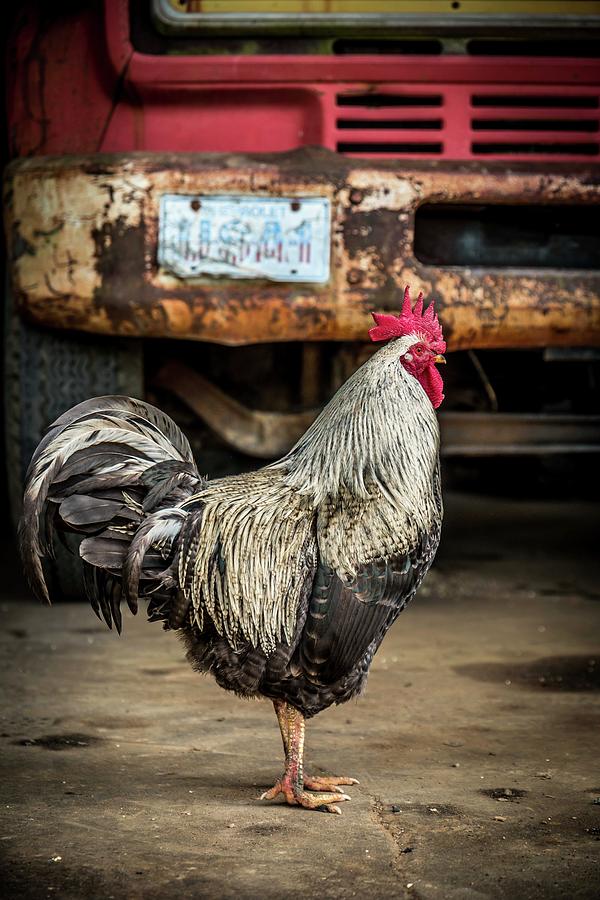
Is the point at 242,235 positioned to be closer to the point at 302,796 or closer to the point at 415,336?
the point at 415,336

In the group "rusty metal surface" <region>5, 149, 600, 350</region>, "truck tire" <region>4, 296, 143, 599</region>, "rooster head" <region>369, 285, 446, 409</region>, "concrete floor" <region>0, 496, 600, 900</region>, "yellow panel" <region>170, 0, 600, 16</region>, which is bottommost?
"concrete floor" <region>0, 496, 600, 900</region>

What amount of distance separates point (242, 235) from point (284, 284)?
0.78ft

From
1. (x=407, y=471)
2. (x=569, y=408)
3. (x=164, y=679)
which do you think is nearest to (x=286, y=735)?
(x=407, y=471)

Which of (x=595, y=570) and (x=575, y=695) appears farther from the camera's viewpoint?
(x=595, y=570)

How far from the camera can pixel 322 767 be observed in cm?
358

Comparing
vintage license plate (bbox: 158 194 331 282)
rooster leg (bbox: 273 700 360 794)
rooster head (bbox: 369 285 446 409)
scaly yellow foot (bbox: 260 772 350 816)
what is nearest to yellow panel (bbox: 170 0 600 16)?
vintage license plate (bbox: 158 194 331 282)

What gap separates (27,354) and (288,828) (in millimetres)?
2605

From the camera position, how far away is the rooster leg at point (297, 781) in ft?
10.6

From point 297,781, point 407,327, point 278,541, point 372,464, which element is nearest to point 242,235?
point 407,327

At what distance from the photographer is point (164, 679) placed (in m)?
4.40

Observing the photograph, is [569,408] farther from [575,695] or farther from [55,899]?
[55,899]

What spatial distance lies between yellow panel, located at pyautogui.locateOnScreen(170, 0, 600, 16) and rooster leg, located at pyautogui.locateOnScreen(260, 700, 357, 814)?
2.66 m

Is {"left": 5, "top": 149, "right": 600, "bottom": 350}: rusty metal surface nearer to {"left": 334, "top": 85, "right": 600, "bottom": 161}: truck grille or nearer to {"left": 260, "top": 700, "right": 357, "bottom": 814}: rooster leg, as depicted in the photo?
{"left": 334, "top": 85, "right": 600, "bottom": 161}: truck grille

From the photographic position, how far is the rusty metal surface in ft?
14.9
